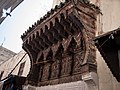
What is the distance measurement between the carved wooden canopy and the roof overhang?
99cm

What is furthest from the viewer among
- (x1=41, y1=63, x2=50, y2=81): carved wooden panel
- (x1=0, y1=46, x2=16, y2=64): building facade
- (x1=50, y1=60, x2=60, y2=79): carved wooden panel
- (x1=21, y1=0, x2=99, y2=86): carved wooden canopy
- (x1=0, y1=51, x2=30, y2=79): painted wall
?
(x1=0, y1=46, x2=16, y2=64): building facade

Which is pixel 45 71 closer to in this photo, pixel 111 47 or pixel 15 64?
pixel 111 47

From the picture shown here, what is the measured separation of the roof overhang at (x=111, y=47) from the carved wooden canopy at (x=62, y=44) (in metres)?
0.99

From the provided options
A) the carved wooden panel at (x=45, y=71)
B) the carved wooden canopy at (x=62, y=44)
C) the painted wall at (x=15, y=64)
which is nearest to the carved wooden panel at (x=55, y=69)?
the carved wooden canopy at (x=62, y=44)

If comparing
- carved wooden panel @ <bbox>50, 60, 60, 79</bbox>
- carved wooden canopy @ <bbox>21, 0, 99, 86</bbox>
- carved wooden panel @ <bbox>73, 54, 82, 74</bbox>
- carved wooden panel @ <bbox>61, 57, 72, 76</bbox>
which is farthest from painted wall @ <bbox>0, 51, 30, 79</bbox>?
carved wooden panel @ <bbox>73, 54, 82, 74</bbox>

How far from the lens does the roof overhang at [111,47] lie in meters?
3.67

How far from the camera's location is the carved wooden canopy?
5.36 meters

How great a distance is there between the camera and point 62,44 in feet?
20.9

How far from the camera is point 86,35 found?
5367 mm

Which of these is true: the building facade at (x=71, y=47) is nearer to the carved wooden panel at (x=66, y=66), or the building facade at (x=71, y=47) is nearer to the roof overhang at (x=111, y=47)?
the carved wooden panel at (x=66, y=66)

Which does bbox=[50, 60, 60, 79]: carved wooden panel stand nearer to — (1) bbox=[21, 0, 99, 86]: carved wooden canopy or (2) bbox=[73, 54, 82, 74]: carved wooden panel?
(1) bbox=[21, 0, 99, 86]: carved wooden canopy

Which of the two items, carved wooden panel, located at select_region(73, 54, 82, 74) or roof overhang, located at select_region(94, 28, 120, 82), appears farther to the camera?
carved wooden panel, located at select_region(73, 54, 82, 74)

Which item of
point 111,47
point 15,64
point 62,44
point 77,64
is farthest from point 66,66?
point 15,64

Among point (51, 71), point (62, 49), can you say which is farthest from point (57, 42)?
point (51, 71)
